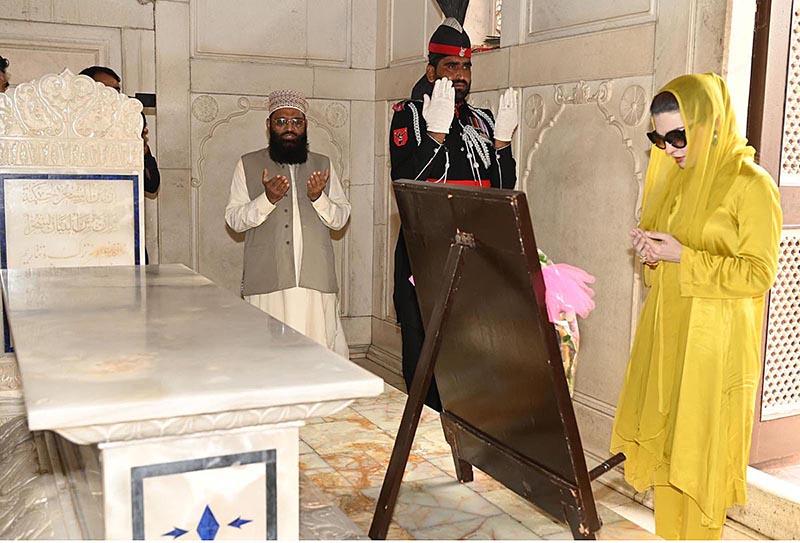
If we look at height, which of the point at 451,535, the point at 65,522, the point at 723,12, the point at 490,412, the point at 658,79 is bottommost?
the point at 451,535

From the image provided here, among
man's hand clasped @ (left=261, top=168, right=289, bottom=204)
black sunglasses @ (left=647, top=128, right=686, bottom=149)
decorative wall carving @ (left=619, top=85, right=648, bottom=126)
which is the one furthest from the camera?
man's hand clasped @ (left=261, top=168, right=289, bottom=204)

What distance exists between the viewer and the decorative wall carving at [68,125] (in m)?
3.93

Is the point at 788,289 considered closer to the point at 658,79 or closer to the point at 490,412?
the point at 658,79

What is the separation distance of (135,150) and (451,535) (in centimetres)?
261

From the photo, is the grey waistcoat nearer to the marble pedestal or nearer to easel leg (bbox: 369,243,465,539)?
easel leg (bbox: 369,243,465,539)

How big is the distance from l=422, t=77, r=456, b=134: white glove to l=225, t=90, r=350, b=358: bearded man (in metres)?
0.90

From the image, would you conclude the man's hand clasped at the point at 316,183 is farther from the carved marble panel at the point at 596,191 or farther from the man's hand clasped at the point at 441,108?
the carved marble panel at the point at 596,191

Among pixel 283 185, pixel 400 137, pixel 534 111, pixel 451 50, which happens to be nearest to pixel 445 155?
pixel 400 137

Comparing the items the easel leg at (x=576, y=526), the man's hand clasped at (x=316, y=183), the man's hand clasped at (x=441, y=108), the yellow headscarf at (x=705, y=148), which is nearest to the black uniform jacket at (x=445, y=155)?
the man's hand clasped at (x=441, y=108)

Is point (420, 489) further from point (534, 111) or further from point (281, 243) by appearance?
point (534, 111)

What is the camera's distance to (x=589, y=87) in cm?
420

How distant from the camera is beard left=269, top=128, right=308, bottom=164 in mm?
4770

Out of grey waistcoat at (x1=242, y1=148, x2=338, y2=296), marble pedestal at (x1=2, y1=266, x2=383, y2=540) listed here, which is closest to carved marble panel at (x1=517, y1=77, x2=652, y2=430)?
grey waistcoat at (x1=242, y1=148, x2=338, y2=296)

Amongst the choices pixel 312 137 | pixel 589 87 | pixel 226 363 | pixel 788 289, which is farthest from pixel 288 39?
pixel 226 363
